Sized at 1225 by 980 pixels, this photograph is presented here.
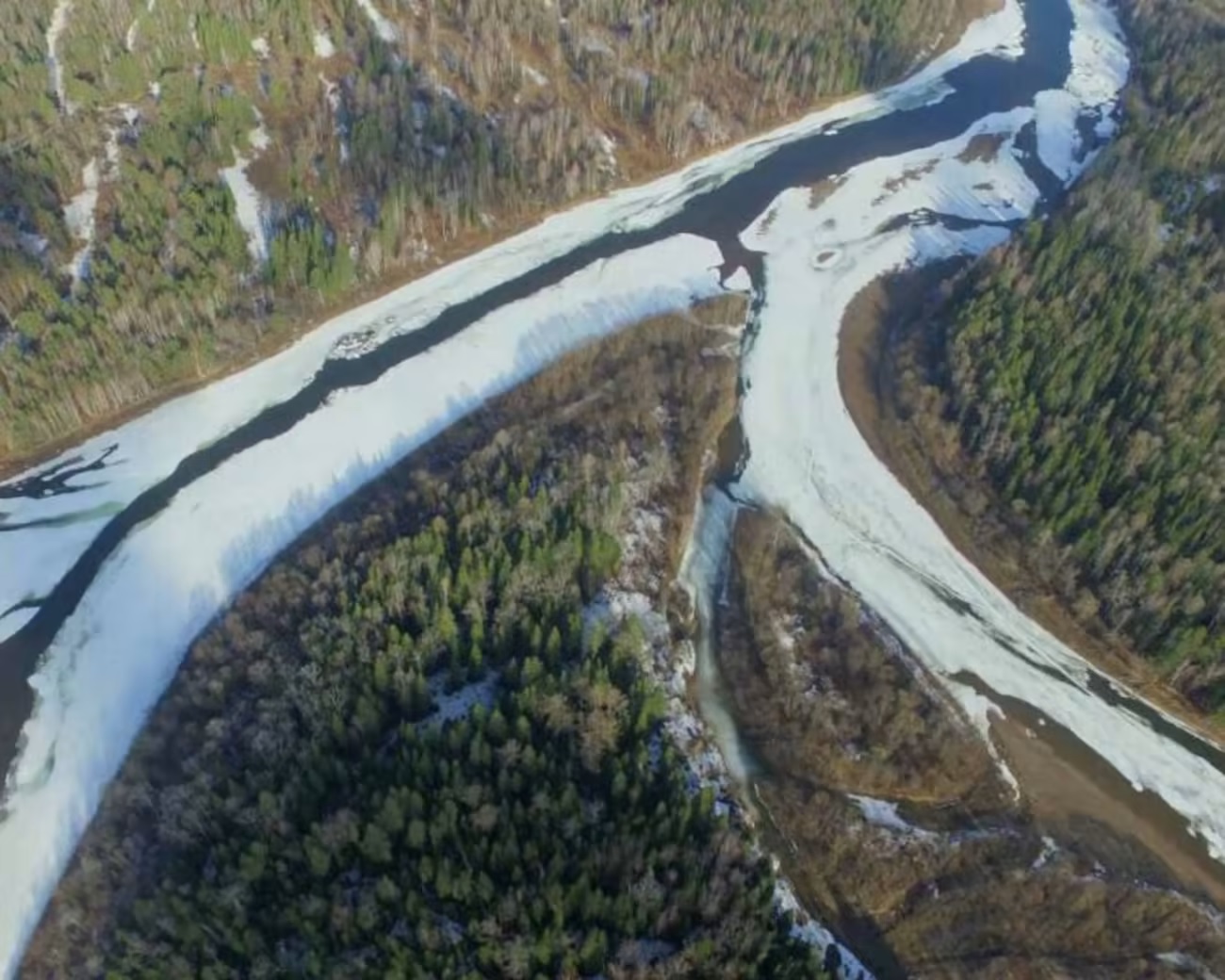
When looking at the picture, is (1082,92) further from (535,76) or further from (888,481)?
(888,481)

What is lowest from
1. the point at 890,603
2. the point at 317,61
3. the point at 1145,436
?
the point at 890,603

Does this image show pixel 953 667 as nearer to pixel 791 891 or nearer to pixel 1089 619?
pixel 1089 619

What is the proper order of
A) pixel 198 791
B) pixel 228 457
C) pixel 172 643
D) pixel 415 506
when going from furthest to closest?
pixel 228 457 → pixel 415 506 → pixel 172 643 → pixel 198 791

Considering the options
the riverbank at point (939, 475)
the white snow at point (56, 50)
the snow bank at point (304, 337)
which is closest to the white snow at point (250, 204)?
the snow bank at point (304, 337)

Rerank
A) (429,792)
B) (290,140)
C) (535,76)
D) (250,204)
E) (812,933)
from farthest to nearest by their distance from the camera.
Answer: (535,76) → (290,140) → (250,204) → (812,933) → (429,792)

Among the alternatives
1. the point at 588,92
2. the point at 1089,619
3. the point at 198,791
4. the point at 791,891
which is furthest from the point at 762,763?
the point at 588,92

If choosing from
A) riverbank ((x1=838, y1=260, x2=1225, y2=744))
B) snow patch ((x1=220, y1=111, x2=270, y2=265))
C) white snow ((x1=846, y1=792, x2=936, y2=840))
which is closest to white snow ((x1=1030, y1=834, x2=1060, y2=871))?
white snow ((x1=846, y1=792, x2=936, y2=840))

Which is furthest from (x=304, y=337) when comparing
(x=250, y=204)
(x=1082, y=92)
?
(x=1082, y=92)

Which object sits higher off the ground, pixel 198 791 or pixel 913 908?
pixel 198 791
